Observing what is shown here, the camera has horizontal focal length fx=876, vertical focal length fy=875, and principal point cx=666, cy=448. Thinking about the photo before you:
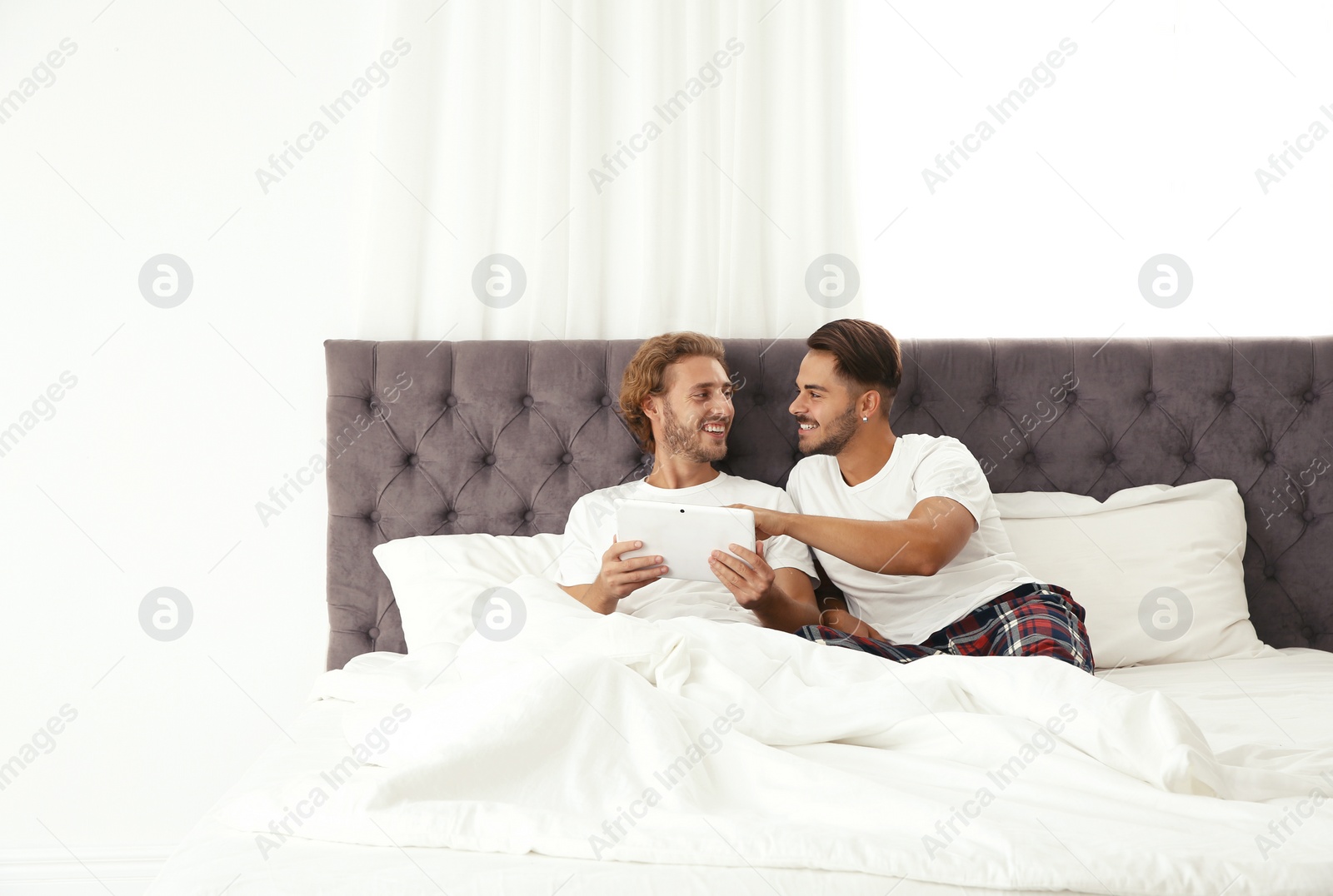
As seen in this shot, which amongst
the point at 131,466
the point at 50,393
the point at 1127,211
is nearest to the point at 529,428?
the point at 131,466

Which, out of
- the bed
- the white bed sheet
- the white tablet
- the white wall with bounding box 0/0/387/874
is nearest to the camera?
the white bed sheet

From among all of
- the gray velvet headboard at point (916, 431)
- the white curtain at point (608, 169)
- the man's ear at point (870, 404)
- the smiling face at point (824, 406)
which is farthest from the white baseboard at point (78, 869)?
the man's ear at point (870, 404)

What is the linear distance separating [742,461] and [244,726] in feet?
4.47

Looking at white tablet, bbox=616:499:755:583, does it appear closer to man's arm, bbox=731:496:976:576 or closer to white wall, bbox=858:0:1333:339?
man's arm, bbox=731:496:976:576

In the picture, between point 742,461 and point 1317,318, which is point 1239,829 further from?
point 1317,318

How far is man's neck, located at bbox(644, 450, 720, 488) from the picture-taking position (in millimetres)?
1917

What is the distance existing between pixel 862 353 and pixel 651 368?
45 centimetres

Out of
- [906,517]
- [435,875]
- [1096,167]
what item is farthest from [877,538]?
[1096,167]

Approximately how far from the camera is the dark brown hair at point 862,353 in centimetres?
185

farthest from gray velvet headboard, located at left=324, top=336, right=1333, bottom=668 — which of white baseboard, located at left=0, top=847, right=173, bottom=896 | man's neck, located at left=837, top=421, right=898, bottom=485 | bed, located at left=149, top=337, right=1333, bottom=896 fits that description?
white baseboard, located at left=0, top=847, right=173, bottom=896

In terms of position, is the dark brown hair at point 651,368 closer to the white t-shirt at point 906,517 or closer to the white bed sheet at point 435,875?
the white t-shirt at point 906,517

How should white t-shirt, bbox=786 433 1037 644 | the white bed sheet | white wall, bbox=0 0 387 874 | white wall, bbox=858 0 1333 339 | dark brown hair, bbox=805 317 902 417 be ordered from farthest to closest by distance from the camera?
1. white wall, bbox=858 0 1333 339
2. white wall, bbox=0 0 387 874
3. dark brown hair, bbox=805 317 902 417
4. white t-shirt, bbox=786 433 1037 644
5. the white bed sheet

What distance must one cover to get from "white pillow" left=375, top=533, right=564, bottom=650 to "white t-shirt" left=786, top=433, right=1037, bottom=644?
1.96 ft

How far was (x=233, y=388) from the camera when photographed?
2.10 m
